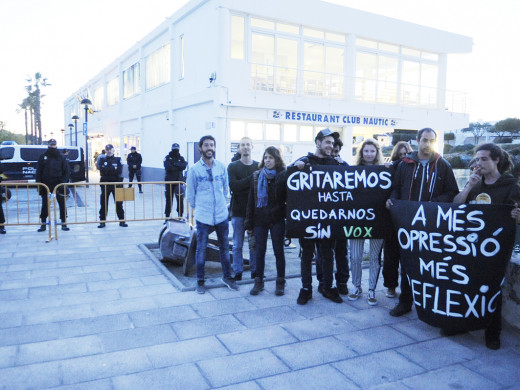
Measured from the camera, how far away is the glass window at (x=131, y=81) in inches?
1034

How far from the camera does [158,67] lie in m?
22.7

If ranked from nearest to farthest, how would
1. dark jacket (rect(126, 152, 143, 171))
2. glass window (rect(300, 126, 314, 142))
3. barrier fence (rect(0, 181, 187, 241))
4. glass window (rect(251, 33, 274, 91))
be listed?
barrier fence (rect(0, 181, 187, 241)), dark jacket (rect(126, 152, 143, 171)), glass window (rect(251, 33, 274, 91)), glass window (rect(300, 126, 314, 142))

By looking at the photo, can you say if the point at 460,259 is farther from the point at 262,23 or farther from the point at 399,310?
the point at 262,23

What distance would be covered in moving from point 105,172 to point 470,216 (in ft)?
26.7

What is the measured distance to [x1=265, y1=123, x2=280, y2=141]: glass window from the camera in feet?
60.5

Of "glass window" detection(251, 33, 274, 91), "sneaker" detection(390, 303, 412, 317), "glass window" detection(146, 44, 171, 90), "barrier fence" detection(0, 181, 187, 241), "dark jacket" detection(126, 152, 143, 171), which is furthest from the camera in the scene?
"glass window" detection(146, 44, 171, 90)

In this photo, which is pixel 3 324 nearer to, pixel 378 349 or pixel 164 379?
pixel 164 379

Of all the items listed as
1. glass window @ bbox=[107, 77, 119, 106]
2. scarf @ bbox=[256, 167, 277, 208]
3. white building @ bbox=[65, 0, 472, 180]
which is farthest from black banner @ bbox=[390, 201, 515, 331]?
glass window @ bbox=[107, 77, 119, 106]

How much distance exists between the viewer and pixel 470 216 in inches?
156

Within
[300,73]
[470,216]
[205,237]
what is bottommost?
[205,237]

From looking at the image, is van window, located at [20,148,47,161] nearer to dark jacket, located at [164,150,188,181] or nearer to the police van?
the police van

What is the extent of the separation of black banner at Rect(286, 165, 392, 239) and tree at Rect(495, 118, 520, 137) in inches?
1731

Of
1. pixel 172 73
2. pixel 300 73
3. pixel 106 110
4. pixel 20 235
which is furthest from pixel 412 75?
pixel 106 110

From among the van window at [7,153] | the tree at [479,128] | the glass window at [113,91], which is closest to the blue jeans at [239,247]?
the van window at [7,153]
